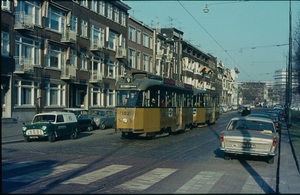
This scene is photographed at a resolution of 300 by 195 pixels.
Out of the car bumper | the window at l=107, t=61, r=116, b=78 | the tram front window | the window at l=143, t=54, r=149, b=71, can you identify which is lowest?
the car bumper

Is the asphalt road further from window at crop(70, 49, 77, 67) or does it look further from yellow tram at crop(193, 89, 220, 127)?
window at crop(70, 49, 77, 67)

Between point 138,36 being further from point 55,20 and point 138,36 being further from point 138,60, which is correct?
point 55,20

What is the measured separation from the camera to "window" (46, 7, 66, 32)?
35.0 meters

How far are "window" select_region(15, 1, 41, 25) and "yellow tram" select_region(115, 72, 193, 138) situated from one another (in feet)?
41.1

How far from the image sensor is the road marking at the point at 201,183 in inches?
349

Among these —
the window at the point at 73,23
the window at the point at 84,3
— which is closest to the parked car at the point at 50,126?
the window at the point at 73,23

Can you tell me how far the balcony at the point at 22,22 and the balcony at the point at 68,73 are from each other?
6.60 meters

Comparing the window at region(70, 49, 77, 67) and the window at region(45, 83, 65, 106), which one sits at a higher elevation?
the window at region(70, 49, 77, 67)

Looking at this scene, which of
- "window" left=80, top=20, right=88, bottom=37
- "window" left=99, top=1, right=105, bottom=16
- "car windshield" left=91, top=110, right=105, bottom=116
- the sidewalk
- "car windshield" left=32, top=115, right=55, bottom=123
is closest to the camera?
the sidewalk

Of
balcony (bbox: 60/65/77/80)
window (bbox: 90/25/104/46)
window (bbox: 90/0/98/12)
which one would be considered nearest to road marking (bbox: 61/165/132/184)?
balcony (bbox: 60/65/77/80)

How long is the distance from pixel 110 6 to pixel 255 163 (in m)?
36.8

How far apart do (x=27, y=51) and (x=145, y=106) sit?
1503 centimetres

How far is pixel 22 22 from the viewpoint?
99.7ft

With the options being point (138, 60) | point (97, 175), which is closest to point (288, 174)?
point (97, 175)
